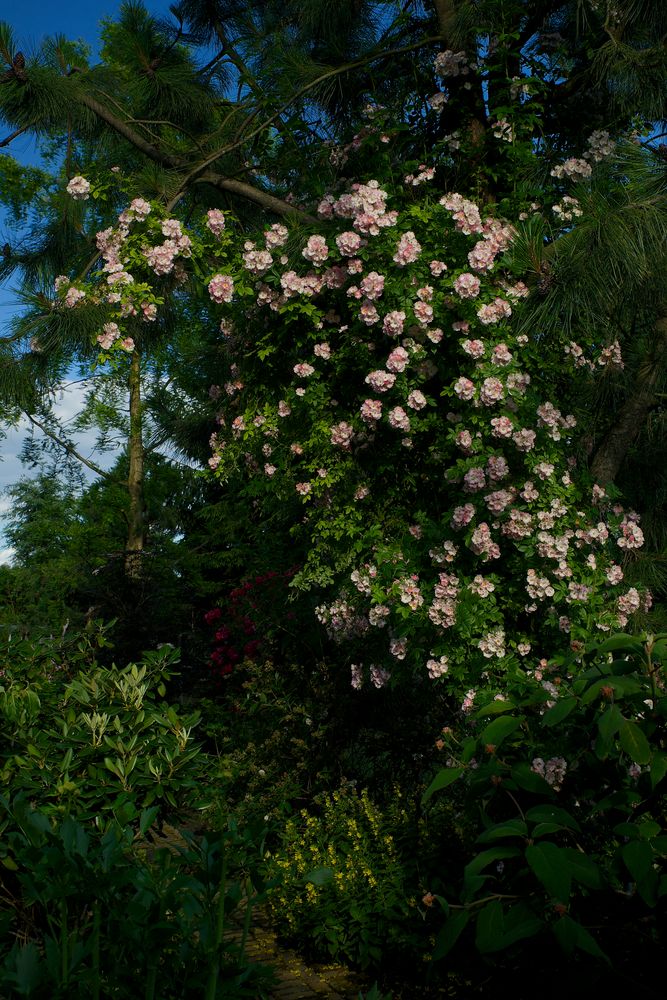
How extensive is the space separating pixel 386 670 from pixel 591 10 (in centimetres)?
400

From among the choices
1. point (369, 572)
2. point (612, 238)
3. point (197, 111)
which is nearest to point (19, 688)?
point (369, 572)

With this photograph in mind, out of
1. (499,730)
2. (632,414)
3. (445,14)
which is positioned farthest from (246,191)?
(499,730)

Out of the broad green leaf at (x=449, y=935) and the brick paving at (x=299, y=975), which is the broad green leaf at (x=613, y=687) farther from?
the brick paving at (x=299, y=975)

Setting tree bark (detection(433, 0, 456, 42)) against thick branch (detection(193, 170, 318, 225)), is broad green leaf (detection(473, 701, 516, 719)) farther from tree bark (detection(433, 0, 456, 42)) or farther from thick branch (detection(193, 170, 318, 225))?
tree bark (detection(433, 0, 456, 42))

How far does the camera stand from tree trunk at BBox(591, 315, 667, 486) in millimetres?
5035

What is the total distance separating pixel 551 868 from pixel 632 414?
392 centimetres

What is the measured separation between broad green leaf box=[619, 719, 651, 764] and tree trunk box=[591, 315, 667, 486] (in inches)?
138

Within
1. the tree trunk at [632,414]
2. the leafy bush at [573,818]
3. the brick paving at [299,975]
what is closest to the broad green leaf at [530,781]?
→ the leafy bush at [573,818]

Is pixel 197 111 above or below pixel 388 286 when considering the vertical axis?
above

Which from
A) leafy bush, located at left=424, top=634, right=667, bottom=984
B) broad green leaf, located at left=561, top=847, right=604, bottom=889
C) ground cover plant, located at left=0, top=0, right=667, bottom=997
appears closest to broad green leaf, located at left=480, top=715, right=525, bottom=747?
leafy bush, located at left=424, top=634, right=667, bottom=984

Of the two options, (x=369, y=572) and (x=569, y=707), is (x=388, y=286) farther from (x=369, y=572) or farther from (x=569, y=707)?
(x=569, y=707)

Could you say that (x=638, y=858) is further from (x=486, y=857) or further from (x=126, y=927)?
(x=126, y=927)

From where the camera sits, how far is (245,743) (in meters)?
6.96

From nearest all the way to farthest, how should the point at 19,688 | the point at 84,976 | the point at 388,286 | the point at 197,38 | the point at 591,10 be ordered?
the point at 84,976 < the point at 19,688 < the point at 388,286 < the point at 591,10 < the point at 197,38
